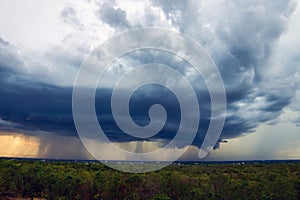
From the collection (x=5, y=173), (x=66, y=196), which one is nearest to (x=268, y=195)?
(x=66, y=196)

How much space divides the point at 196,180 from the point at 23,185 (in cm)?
2837

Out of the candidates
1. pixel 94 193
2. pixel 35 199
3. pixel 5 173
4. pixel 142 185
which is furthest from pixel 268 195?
pixel 5 173

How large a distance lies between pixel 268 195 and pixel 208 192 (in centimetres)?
779

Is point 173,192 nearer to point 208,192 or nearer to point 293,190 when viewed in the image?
point 208,192

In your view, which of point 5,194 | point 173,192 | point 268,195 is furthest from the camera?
point 5,194

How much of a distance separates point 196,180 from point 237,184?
6107mm

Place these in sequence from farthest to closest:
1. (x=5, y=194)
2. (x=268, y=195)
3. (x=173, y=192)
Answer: (x=5, y=194)
(x=173, y=192)
(x=268, y=195)

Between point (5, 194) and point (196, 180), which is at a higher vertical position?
point (196, 180)

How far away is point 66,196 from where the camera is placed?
48.0m

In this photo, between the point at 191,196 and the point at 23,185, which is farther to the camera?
the point at 23,185

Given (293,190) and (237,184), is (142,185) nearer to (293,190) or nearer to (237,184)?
(237,184)

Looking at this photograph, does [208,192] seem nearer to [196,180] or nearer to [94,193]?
[196,180]

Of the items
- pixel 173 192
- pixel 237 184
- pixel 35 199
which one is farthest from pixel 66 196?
pixel 237 184

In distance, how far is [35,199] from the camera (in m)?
54.0
